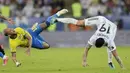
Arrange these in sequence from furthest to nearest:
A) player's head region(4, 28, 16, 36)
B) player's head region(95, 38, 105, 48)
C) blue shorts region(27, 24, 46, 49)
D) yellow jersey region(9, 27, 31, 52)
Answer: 1. blue shorts region(27, 24, 46, 49)
2. yellow jersey region(9, 27, 31, 52)
3. player's head region(4, 28, 16, 36)
4. player's head region(95, 38, 105, 48)

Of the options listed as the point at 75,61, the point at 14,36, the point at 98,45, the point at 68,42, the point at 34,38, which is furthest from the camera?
the point at 68,42

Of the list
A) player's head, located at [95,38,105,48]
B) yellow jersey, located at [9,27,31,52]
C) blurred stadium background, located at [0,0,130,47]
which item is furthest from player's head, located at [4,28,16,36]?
blurred stadium background, located at [0,0,130,47]

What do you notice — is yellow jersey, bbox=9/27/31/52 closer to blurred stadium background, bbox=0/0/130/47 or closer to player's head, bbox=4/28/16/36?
player's head, bbox=4/28/16/36

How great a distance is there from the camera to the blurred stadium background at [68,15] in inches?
1389

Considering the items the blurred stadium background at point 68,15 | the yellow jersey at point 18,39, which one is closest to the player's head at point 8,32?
the yellow jersey at point 18,39

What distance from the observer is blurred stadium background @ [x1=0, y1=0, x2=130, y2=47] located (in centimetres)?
3528

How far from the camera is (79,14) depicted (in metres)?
38.3


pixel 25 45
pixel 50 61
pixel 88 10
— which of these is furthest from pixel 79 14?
pixel 25 45

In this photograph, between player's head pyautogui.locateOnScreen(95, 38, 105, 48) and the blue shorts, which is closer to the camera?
player's head pyautogui.locateOnScreen(95, 38, 105, 48)

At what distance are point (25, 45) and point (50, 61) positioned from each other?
3505 mm

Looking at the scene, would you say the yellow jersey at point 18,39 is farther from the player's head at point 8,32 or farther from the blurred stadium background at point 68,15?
the blurred stadium background at point 68,15

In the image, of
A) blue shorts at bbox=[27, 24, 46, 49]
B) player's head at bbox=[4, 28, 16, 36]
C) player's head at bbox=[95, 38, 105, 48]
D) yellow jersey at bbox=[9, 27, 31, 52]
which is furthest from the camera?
blue shorts at bbox=[27, 24, 46, 49]

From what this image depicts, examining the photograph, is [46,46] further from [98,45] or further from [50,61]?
[98,45]

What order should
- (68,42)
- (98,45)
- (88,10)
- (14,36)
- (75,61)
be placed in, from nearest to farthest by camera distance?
(98,45)
(14,36)
(75,61)
(68,42)
(88,10)
